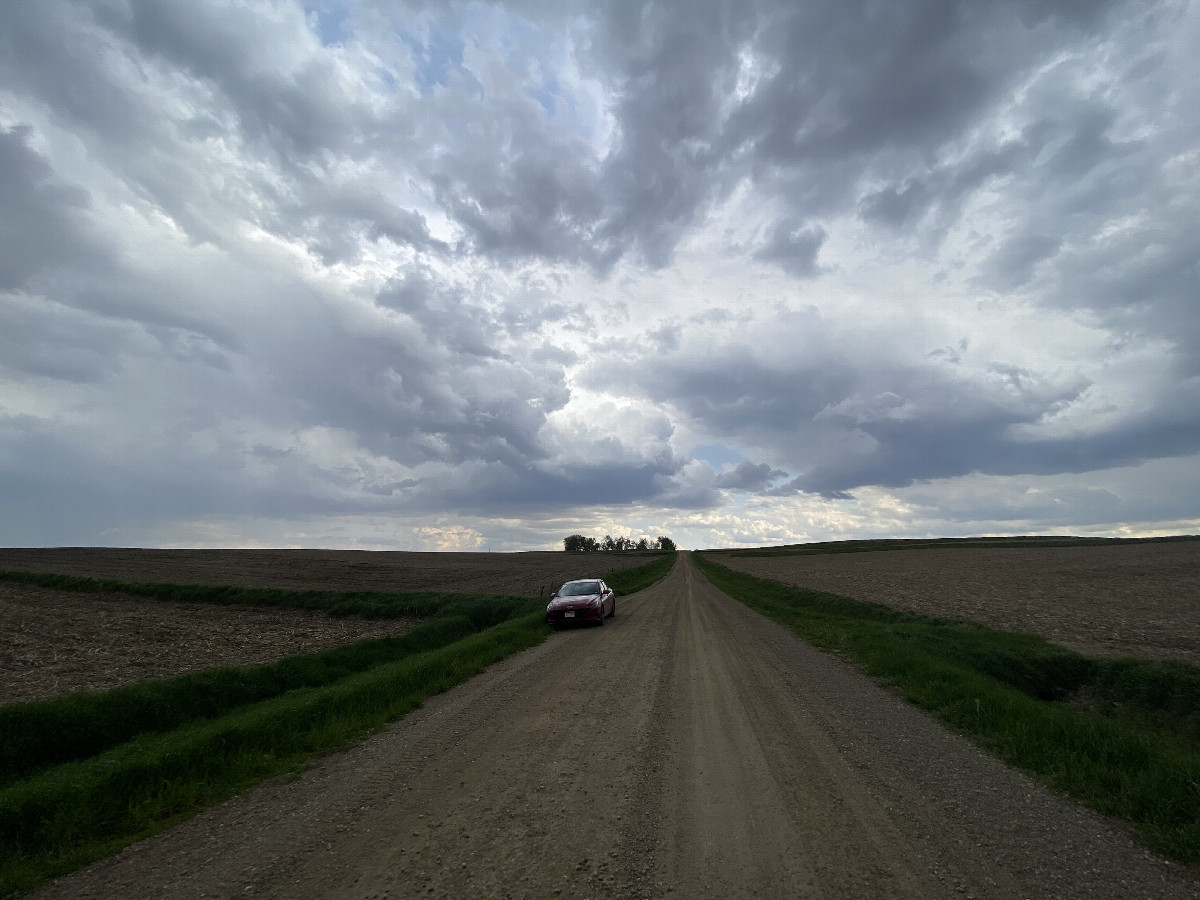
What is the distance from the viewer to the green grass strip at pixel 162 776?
543 cm

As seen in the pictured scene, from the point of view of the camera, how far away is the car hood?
20.5 metres

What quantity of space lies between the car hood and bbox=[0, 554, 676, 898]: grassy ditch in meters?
4.05

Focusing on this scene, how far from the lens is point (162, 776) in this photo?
6.87 m

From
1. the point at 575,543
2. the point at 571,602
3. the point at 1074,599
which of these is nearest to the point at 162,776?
the point at 571,602

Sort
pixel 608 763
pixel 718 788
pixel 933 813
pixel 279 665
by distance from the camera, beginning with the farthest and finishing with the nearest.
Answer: pixel 279 665, pixel 608 763, pixel 718 788, pixel 933 813

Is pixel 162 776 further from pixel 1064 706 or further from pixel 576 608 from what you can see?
pixel 1064 706

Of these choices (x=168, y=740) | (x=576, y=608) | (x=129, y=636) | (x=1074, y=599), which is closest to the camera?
(x=168, y=740)

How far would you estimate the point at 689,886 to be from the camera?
4.15 m

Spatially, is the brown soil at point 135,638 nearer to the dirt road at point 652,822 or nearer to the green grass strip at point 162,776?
the green grass strip at point 162,776

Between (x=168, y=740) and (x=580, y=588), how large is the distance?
1536 cm

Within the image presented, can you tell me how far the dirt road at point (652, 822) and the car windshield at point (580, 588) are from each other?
12727mm

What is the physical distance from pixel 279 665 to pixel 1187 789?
1576 centimetres

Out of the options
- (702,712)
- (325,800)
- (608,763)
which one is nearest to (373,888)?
(325,800)

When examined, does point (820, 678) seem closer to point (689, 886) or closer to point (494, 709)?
point (494, 709)
